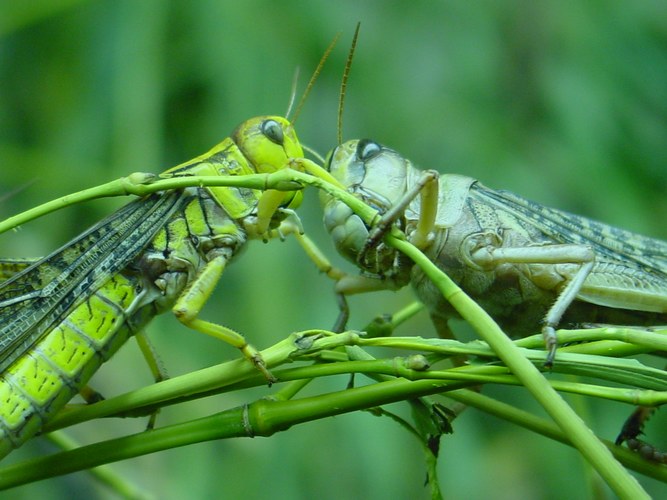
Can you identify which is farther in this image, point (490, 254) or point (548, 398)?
point (490, 254)

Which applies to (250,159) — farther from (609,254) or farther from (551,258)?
(609,254)

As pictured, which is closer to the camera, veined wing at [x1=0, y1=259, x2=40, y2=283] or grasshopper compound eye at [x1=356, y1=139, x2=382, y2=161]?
veined wing at [x1=0, y1=259, x2=40, y2=283]

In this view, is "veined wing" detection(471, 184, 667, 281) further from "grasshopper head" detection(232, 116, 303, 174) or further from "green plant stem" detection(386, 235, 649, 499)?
"green plant stem" detection(386, 235, 649, 499)

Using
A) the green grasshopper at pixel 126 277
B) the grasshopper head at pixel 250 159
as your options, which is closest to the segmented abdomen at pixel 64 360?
the green grasshopper at pixel 126 277

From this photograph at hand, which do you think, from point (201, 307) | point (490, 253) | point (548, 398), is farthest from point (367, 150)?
point (548, 398)

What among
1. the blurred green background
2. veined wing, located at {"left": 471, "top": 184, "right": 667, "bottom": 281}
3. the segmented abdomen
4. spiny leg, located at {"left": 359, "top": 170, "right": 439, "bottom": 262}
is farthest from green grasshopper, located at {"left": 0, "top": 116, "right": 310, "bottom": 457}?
the blurred green background

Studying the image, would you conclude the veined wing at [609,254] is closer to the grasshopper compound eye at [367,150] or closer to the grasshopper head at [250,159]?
the grasshopper compound eye at [367,150]
